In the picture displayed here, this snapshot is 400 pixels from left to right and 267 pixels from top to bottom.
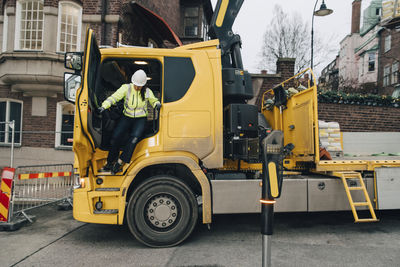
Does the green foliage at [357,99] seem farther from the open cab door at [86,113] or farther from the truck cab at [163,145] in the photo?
the open cab door at [86,113]

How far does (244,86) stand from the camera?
189 inches

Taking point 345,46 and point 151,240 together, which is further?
point 345,46

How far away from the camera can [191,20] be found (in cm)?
1973

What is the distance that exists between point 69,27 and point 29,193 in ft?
22.9

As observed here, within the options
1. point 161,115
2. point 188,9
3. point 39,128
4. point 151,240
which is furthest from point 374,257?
point 188,9

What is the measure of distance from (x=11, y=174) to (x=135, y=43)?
8.79 metres

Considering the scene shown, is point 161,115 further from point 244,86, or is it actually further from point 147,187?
point 244,86

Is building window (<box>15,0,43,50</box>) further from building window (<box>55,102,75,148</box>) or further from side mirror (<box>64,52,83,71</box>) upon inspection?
side mirror (<box>64,52,83,71</box>)

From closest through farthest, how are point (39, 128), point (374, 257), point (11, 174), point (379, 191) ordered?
point (374, 257)
point (379, 191)
point (11, 174)
point (39, 128)

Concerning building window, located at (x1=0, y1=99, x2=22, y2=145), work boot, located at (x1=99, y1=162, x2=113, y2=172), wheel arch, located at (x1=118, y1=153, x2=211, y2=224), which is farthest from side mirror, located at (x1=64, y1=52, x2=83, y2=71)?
building window, located at (x1=0, y1=99, x2=22, y2=145)

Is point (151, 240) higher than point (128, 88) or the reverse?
the reverse

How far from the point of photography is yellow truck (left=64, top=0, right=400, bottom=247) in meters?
4.19

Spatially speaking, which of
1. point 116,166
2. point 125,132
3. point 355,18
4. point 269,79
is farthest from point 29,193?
point 355,18

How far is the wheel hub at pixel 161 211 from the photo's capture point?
4.23 metres
